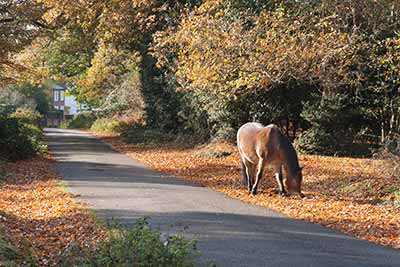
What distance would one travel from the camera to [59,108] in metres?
110

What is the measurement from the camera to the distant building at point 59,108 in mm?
87438

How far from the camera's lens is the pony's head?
12961 millimetres

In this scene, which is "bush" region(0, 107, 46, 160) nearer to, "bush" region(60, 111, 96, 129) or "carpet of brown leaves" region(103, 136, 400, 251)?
"carpet of brown leaves" region(103, 136, 400, 251)

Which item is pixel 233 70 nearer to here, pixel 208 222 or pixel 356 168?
pixel 356 168

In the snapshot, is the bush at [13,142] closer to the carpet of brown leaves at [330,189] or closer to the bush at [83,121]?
the carpet of brown leaves at [330,189]

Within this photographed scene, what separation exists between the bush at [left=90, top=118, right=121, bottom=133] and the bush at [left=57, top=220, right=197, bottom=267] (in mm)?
35456

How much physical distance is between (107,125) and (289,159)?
33.5 m

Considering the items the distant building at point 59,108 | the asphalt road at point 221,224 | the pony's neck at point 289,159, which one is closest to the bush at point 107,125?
the asphalt road at point 221,224

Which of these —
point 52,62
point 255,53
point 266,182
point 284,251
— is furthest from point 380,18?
point 52,62

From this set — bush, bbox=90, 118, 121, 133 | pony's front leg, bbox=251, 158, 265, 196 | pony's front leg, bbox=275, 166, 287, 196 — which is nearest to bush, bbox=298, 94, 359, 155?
pony's front leg, bbox=251, 158, 265, 196

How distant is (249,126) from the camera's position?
14.6 meters

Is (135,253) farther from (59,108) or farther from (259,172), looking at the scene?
(59,108)

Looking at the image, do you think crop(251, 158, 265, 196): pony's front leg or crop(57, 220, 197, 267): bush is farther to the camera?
crop(251, 158, 265, 196): pony's front leg

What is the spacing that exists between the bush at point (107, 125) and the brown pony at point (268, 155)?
91.5 feet
